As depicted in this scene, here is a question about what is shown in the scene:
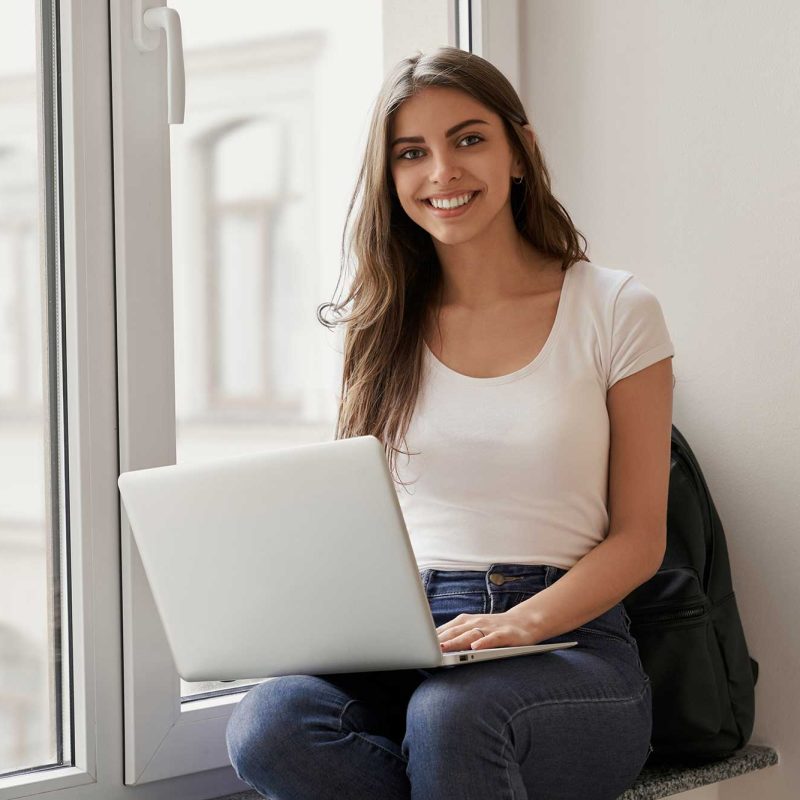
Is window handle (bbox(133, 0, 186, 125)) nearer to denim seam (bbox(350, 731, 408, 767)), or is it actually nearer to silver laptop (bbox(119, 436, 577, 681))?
silver laptop (bbox(119, 436, 577, 681))

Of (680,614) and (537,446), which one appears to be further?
(680,614)

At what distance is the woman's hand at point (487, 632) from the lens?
113 centimetres

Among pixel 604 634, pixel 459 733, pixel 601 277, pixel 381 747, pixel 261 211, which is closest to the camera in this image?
pixel 459 733

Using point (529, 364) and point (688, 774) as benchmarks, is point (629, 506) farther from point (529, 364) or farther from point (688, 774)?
point (688, 774)

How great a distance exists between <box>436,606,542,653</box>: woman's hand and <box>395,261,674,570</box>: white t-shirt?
126mm

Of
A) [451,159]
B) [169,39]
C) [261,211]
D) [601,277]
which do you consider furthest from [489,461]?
[169,39]

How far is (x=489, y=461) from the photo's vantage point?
1329mm

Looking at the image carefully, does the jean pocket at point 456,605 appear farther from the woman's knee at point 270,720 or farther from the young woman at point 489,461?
the woman's knee at point 270,720

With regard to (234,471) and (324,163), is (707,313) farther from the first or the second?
(234,471)

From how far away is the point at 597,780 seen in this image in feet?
3.80

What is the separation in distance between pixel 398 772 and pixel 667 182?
3.16 feet

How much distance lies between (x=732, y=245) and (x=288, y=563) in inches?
34.1

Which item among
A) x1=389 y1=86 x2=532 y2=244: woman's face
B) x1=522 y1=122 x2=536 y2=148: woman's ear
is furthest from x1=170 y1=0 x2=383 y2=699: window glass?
x1=522 y1=122 x2=536 y2=148: woman's ear

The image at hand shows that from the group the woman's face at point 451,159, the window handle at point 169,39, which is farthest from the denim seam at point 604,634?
the window handle at point 169,39
